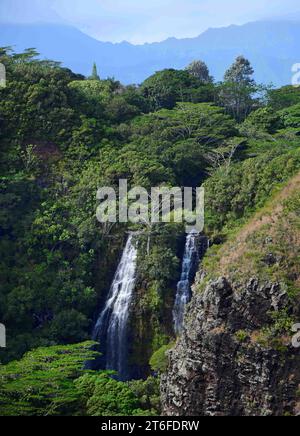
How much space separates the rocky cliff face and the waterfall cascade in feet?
21.0

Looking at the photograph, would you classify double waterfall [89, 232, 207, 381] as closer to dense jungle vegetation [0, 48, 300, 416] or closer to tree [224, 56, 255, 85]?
dense jungle vegetation [0, 48, 300, 416]

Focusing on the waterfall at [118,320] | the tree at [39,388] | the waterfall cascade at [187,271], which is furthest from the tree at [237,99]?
the tree at [39,388]

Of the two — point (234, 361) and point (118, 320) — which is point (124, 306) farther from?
point (234, 361)

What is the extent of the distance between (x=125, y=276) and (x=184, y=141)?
411 inches

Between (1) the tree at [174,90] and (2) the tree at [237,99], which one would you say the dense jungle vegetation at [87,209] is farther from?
(2) the tree at [237,99]

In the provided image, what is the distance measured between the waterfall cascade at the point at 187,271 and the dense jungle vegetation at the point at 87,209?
1.06 ft

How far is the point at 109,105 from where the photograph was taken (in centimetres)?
4312

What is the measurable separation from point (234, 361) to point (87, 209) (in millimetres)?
14884

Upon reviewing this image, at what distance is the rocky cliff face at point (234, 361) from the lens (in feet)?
67.2

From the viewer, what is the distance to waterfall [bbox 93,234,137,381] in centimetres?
2938

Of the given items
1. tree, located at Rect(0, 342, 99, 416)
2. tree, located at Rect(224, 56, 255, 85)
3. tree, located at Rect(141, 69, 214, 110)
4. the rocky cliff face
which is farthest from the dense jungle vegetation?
tree, located at Rect(224, 56, 255, 85)

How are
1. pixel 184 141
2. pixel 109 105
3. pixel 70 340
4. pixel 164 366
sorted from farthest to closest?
pixel 109 105
pixel 184 141
pixel 70 340
pixel 164 366
